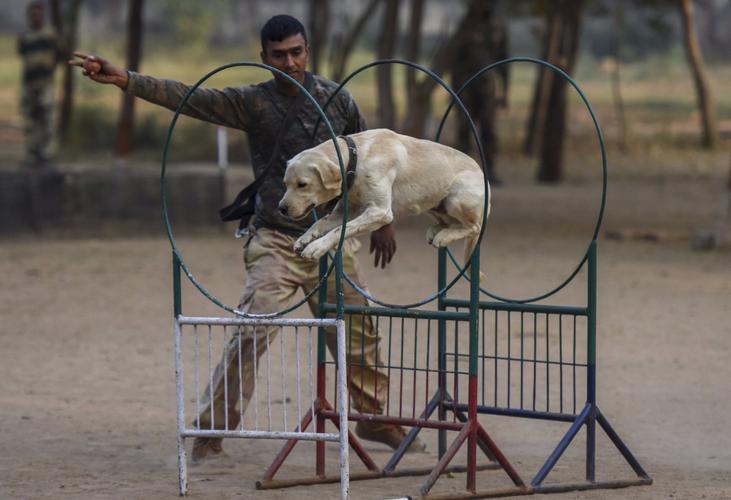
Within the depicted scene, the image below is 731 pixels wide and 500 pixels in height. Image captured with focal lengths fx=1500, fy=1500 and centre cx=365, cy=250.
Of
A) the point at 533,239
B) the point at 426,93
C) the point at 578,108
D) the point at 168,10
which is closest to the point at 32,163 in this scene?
the point at 426,93

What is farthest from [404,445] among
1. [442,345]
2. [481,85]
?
[481,85]

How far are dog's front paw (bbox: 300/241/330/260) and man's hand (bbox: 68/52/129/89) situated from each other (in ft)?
3.14

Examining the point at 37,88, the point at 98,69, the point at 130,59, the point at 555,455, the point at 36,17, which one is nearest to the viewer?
the point at 98,69

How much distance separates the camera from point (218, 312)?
959cm

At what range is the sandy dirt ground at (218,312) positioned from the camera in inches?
232

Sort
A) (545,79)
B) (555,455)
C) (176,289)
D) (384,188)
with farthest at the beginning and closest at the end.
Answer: (545,79) → (555,455) → (176,289) → (384,188)

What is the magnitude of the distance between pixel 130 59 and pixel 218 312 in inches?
427

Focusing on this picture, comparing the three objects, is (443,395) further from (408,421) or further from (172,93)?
(172,93)

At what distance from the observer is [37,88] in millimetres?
16547

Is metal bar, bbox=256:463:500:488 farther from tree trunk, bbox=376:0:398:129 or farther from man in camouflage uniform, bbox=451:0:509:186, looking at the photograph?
man in camouflage uniform, bbox=451:0:509:186

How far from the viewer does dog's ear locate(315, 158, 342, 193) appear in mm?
4883

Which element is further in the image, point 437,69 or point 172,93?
point 437,69

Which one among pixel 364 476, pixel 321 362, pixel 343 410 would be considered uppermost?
pixel 321 362

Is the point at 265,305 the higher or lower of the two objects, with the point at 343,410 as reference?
higher
